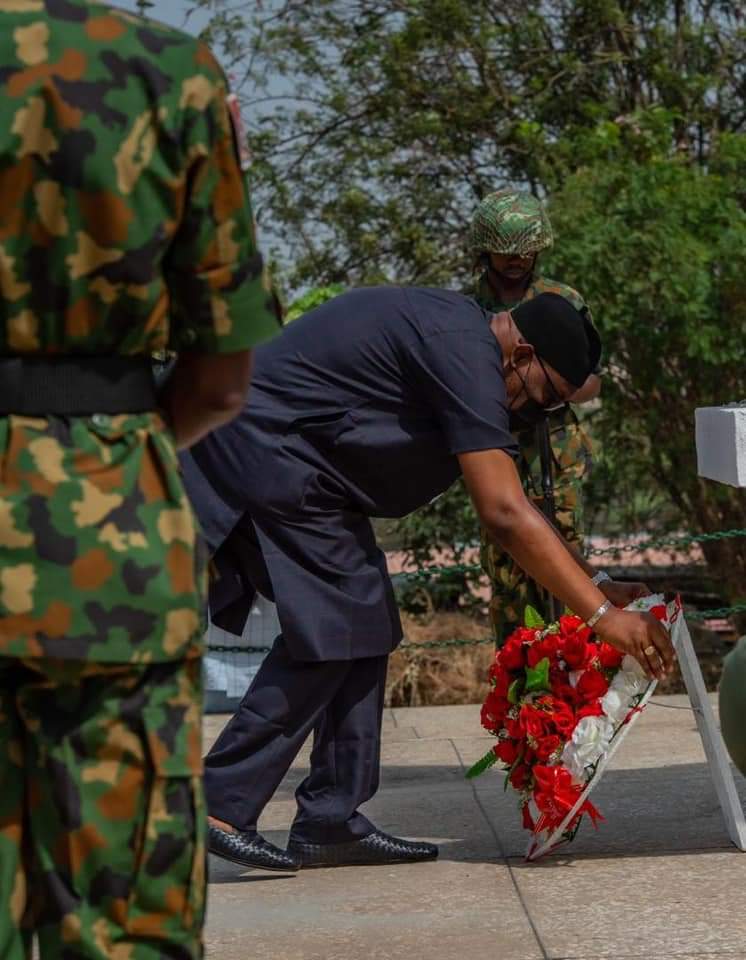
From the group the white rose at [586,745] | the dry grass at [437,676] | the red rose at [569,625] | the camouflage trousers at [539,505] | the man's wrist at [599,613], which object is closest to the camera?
the man's wrist at [599,613]

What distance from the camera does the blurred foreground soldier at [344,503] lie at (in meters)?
4.08

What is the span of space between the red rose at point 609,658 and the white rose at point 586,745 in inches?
5.0

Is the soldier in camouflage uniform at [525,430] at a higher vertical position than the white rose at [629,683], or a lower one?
higher

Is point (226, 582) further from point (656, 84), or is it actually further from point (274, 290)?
point (656, 84)

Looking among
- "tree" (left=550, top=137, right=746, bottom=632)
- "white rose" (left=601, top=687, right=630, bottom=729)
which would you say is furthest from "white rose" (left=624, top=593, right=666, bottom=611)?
"tree" (left=550, top=137, right=746, bottom=632)

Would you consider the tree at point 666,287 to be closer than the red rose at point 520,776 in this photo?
No

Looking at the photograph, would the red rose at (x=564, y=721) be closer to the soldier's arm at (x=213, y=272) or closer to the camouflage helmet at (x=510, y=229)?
the camouflage helmet at (x=510, y=229)

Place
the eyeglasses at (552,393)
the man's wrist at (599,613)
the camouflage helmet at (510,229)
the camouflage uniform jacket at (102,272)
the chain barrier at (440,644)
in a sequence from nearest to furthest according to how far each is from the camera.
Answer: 1. the camouflage uniform jacket at (102,272)
2. the man's wrist at (599,613)
3. the eyeglasses at (552,393)
4. the camouflage helmet at (510,229)
5. the chain barrier at (440,644)

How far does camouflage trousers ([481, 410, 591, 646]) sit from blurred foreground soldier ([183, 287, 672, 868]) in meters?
0.63

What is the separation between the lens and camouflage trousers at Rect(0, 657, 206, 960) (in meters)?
2.27

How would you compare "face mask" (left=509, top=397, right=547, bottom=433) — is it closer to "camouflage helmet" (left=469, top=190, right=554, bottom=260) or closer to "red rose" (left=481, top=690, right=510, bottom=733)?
"red rose" (left=481, top=690, right=510, bottom=733)

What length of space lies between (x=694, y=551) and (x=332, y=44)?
11.4 feet

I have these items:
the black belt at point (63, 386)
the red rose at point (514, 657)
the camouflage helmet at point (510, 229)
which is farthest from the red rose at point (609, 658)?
the black belt at point (63, 386)

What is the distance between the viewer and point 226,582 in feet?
14.5
